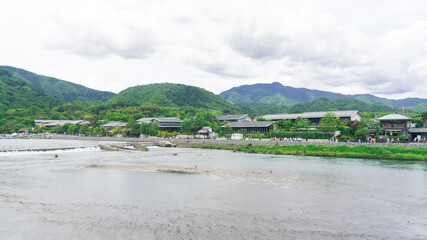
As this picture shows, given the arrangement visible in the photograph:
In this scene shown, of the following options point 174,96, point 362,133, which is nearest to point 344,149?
point 362,133

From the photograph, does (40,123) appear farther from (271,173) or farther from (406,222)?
(406,222)

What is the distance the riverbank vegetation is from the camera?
31.5 m

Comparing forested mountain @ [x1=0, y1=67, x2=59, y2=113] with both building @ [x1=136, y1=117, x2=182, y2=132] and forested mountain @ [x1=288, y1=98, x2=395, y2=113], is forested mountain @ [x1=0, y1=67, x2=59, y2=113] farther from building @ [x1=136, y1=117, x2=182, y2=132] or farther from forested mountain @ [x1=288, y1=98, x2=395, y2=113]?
forested mountain @ [x1=288, y1=98, x2=395, y2=113]

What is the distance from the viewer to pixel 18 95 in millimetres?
151000

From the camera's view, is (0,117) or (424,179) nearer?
(424,179)

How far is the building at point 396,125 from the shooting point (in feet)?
150

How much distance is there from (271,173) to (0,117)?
128 metres

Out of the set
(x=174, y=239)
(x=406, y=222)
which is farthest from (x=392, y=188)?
(x=174, y=239)

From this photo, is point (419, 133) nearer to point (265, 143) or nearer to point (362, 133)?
point (362, 133)

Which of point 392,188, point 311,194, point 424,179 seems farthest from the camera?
point 424,179

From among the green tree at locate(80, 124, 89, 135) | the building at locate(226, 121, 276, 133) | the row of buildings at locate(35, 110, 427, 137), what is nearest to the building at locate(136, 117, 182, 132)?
the row of buildings at locate(35, 110, 427, 137)

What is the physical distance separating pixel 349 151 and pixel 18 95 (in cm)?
16673

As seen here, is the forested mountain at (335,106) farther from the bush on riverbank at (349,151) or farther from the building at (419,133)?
the bush on riverbank at (349,151)

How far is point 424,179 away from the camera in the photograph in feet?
68.0
